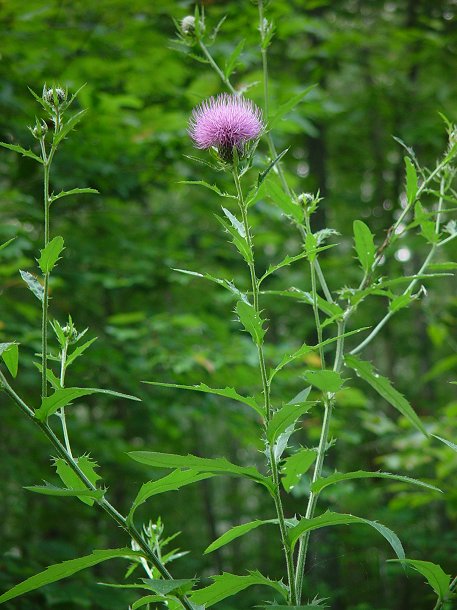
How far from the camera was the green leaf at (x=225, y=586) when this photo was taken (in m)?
1.25

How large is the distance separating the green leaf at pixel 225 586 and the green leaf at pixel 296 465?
10.3 inches

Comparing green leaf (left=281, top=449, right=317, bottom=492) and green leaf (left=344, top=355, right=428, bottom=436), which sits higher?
green leaf (left=344, top=355, right=428, bottom=436)

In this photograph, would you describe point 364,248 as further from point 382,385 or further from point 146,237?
point 146,237

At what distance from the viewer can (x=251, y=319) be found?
1.25 m

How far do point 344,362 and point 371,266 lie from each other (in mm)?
232

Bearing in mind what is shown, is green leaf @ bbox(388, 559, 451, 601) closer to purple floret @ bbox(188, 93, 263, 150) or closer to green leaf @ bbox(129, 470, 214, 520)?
green leaf @ bbox(129, 470, 214, 520)

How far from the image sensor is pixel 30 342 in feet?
11.9

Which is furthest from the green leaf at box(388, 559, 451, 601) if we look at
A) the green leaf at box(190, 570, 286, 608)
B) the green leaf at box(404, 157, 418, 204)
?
the green leaf at box(404, 157, 418, 204)

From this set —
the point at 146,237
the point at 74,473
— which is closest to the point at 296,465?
the point at 74,473

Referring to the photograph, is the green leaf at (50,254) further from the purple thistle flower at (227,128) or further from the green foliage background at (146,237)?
the green foliage background at (146,237)

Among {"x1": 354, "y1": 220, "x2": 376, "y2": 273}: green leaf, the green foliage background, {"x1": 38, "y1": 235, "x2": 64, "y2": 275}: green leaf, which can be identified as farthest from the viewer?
the green foliage background

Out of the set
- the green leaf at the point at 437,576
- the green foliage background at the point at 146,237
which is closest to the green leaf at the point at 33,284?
the green leaf at the point at 437,576

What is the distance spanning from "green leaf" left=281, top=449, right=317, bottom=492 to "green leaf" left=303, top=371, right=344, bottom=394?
0.91ft

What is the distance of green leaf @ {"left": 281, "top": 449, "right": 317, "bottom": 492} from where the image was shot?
150cm
